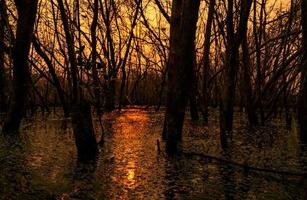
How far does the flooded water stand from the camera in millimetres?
2516

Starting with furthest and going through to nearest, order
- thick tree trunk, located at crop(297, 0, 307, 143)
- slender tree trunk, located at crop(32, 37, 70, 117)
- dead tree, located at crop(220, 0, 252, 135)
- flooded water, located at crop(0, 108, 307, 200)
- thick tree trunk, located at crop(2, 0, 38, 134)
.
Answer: slender tree trunk, located at crop(32, 37, 70, 117) < thick tree trunk, located at crop(2, 0, 38, 134) < dead tree, located at crop(220, 0, 252, 135) < thick tree trunk, located at crop(297, 0, 307, 143) < flooded water, located at crop(0, 108, 307, 200)

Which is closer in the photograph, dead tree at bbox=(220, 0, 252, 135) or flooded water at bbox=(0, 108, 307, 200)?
flooded water at bbox=(0, 108, 307, 200)

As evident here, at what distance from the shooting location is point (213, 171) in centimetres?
314

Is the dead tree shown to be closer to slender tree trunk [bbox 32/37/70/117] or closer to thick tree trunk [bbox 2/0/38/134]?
thick tree trunk [bbox 2/0/38/134]

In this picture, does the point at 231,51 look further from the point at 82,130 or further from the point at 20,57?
the point at 20,57

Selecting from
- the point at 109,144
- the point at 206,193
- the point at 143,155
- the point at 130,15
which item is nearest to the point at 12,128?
the point at 109,144

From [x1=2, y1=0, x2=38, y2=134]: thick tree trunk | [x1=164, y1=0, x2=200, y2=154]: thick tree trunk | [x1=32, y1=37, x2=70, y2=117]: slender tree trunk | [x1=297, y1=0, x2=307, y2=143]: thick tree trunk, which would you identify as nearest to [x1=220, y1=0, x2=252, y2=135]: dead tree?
[x1=297, y1=0, x2=307, y2=143]: thick tree trunk

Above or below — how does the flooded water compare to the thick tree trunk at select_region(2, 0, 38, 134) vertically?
below

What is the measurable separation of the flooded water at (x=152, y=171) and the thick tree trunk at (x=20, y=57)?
607mm

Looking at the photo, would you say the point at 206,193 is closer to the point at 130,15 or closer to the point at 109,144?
the point at 109,144

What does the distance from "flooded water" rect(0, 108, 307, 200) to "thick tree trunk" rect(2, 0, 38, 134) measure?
23.9 inches

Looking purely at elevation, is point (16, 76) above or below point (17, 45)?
below

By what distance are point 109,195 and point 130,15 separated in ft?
34.3

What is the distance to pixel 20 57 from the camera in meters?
5.11
